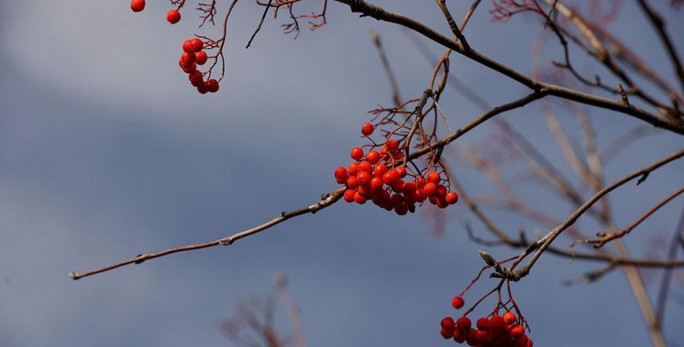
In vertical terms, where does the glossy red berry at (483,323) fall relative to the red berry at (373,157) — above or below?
below

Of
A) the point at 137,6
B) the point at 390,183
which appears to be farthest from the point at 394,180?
the point at 137,6

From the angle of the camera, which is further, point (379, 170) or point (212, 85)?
point (212, 85)

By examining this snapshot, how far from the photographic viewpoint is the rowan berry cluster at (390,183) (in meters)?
2.16

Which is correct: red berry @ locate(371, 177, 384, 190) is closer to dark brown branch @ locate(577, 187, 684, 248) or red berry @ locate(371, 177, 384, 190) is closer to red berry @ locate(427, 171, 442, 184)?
red berry @ locate(427, 171, 442, 184)

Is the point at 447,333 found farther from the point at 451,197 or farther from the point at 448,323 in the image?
the point at 451,197

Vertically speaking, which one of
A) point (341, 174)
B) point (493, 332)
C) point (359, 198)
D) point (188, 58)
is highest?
point (188, 58)

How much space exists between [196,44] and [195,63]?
7cm

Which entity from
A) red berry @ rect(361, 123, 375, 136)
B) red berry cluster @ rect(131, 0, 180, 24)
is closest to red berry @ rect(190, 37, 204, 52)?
red berry cluster @ rect(131, 0, 180, 24)

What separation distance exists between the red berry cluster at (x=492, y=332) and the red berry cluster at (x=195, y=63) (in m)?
1.18

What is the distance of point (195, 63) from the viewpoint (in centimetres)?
248

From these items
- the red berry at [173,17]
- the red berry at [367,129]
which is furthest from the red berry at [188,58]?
the red berry at [367,129]

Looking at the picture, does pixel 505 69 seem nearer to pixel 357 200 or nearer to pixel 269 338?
pixel 357 200

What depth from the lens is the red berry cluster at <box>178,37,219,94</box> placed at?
2.45m

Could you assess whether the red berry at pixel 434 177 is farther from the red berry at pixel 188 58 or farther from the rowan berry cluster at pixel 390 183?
the red berry at pixel 188 58
